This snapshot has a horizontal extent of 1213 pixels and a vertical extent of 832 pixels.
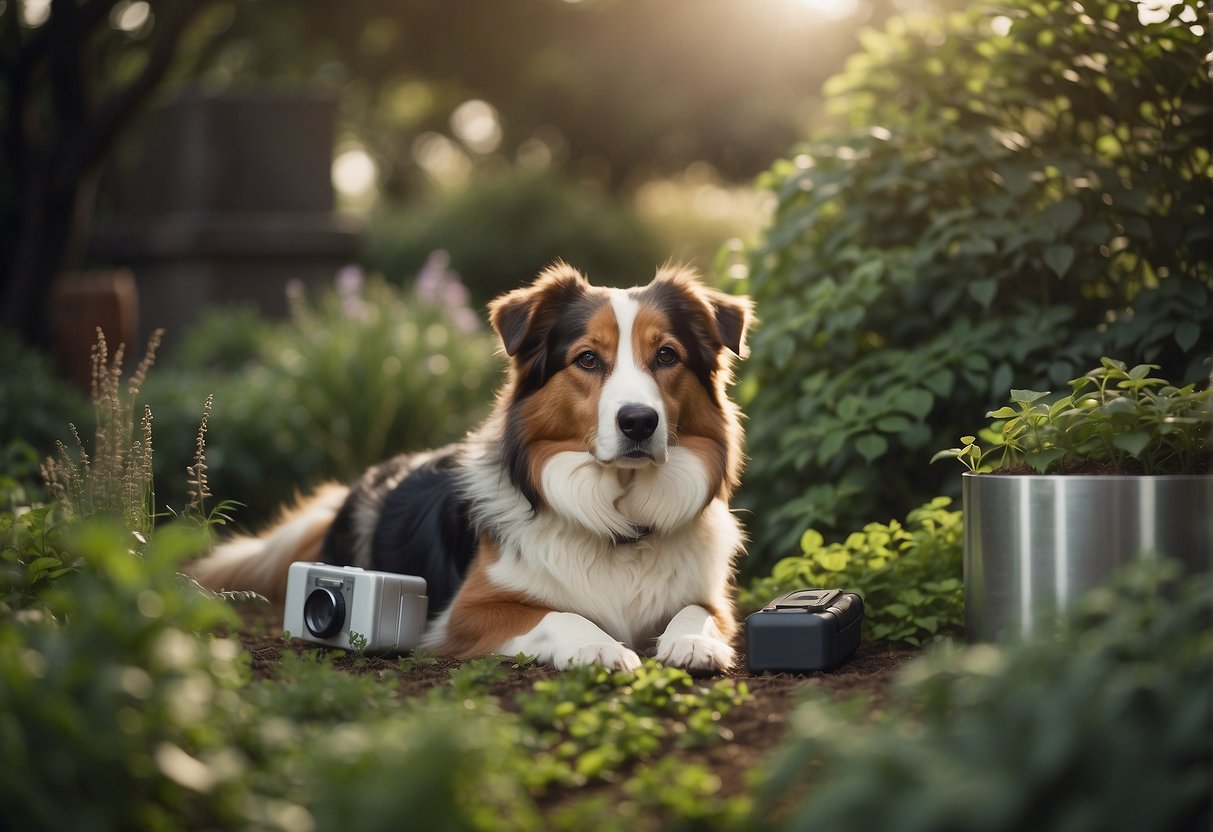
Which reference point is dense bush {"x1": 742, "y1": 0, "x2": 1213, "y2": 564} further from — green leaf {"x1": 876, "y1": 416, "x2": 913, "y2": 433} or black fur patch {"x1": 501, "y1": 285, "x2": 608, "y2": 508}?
black fur patch {"x1": 501, "y1": 285, "x2": 608, "y2": 508}

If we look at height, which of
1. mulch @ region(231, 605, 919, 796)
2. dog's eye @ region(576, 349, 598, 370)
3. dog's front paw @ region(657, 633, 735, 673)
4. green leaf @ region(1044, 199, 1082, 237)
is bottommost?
mulch @ region(231, 605, 919, 796)

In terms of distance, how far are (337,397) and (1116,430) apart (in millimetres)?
5017

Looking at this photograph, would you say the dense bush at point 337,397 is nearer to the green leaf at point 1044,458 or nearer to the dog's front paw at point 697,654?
the dog's front paw at point 697,654

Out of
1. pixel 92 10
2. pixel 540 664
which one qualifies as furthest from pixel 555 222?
pixel 540 664

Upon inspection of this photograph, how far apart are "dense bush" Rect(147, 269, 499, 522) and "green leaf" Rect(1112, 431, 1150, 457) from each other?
4.74 meters

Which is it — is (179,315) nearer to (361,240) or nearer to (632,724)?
(361,240)

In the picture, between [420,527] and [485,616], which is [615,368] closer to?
[485,616]

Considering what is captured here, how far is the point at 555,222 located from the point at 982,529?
14584 millimetres

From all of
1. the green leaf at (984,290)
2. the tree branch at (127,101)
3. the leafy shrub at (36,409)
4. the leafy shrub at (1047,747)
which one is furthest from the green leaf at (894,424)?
the tree branch at (127,101)

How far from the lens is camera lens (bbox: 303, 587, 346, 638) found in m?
3.79

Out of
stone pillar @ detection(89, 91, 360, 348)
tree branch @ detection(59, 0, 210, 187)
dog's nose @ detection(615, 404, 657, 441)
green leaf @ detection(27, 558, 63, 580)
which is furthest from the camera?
stone pillar @ detection(89, 91, 360, 348)

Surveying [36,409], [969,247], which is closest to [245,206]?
[36,409]

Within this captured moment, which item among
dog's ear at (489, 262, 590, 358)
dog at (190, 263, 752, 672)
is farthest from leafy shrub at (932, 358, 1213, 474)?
dog's ear at (489, 262, 590, 358)

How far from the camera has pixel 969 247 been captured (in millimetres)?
4523
